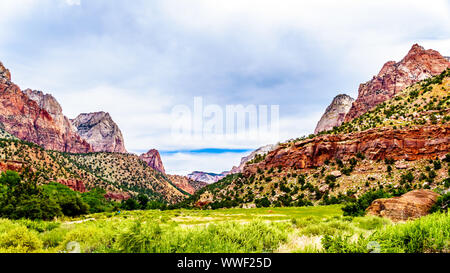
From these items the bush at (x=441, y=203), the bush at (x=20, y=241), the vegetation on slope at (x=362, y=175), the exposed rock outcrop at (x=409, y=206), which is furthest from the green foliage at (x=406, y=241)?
the vegetation on slope at (x=362, y=175)

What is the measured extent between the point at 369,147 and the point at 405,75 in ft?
456

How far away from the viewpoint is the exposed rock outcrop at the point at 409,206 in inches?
677

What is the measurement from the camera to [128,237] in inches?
259

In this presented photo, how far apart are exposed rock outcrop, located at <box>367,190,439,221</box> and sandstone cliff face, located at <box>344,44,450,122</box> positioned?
495ft

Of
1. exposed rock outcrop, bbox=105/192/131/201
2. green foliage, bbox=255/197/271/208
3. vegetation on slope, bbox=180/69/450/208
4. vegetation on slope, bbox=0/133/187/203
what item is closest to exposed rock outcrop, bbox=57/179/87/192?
vegetation on slope, bbox=0/133/187/203

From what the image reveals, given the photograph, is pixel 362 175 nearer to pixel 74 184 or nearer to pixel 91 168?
pixel 74 184

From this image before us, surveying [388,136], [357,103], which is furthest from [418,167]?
[357,103]

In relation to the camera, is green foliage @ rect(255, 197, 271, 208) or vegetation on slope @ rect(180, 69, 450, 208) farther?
green foliage @ rect(255, 197, 271, 208)

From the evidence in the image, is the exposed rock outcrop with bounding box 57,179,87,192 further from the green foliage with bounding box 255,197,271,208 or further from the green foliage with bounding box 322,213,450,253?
the green foliage with bounding box 322,213,450,253

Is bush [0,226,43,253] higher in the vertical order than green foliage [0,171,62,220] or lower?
higher

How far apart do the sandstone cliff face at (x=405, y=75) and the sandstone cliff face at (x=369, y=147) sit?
101m

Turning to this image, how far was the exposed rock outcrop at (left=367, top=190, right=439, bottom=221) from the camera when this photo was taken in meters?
17.2

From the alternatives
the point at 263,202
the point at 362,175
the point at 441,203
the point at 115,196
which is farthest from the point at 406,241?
the point at 115,196

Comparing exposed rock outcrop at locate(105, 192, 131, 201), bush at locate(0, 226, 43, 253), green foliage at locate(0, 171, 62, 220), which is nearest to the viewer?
bush at locate(0, 226, 43, 253)
